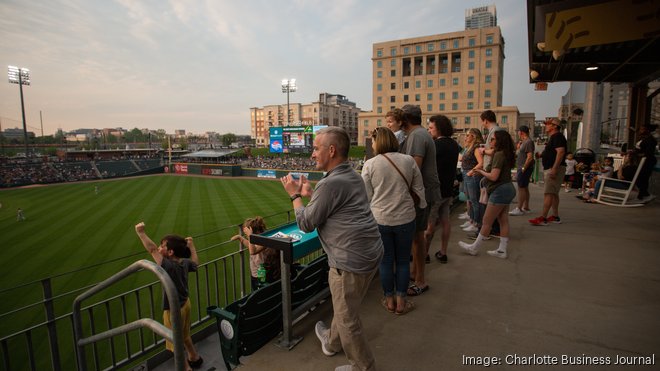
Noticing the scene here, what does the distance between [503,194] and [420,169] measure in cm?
149

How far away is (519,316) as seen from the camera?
3.23 meters

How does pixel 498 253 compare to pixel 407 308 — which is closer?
pixel 407 308

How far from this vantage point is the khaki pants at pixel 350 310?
2203 mm

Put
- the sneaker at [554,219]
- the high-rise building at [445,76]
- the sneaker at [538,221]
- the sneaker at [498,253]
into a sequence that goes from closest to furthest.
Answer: the sneaker at [498,253] < the sneaker at [538,221] < the sneaker at [554,219] < the high-rise building at [445,76]

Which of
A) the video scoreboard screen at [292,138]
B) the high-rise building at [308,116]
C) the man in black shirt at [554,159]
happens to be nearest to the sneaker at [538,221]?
the man in black shirt at [554,159]

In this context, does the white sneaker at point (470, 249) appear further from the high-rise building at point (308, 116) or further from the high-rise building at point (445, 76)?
the high-rise building at point (308, 116)

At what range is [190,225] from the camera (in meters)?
19.3

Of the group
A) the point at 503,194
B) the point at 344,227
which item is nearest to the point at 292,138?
the point at 503,194

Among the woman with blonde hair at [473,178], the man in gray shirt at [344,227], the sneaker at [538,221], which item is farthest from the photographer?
the sneaker at [538,221]

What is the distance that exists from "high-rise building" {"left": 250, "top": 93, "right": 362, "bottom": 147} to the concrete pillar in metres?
92.9

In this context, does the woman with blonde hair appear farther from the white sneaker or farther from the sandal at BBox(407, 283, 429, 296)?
the sandal at BBox(407, 283, 429, 296)

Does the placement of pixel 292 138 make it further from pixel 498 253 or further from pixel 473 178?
pixel 498 253

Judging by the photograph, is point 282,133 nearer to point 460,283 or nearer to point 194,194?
point 194,194

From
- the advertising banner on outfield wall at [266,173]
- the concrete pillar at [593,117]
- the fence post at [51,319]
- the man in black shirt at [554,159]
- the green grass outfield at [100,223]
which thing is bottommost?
the green grass outfield at [100,223]
